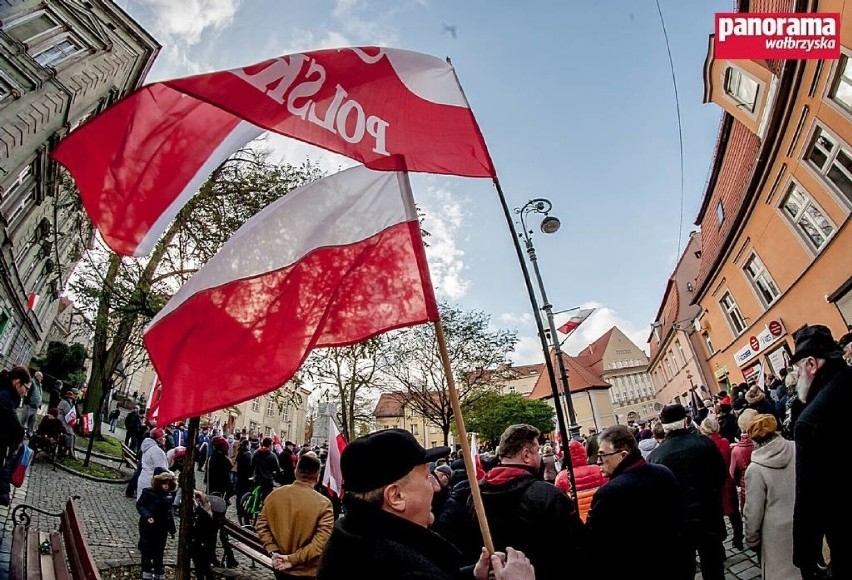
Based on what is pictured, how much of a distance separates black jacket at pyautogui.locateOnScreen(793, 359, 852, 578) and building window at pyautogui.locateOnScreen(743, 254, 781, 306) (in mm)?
15008

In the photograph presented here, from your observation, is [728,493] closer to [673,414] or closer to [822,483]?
[673,414]

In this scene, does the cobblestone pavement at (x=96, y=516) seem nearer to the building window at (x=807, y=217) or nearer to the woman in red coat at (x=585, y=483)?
the woman in red coat at (x=585, y=483)

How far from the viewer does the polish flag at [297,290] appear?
2.48 metres

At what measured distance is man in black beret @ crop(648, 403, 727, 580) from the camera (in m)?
4.39

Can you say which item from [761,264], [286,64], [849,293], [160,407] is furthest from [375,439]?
[761,264]

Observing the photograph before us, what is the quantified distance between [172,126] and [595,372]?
235ft

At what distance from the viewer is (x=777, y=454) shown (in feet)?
13.0

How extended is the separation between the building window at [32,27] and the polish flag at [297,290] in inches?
914

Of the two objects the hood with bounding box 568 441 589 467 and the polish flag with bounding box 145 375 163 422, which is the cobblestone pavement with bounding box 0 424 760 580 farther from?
the hood with bounding box 568 441 589 467

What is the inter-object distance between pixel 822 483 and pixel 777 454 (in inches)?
68.9

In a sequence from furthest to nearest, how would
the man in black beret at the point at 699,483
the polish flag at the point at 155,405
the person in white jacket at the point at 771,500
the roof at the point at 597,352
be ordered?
the roof at the point at 597,352 < the man in black beret at the point at 699,483 < the person in white jacket at the point at 771,500 < the polish flag at the point at 155,405

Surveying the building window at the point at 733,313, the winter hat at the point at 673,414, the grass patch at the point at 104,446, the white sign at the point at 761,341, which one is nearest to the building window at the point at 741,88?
the white sign at the point at 761,341

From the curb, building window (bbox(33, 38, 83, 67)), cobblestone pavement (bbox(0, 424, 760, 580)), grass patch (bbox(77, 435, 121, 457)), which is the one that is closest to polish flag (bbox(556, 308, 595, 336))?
cobblestone pavement (bbox(0, 424, 760, 580))

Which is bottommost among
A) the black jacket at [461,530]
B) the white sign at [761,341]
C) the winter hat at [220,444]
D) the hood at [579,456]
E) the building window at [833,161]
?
the black jacket at [461,530]
